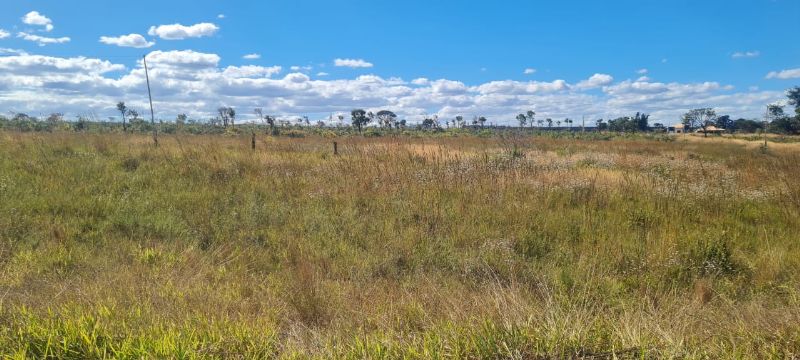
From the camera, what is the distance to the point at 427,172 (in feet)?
26.8

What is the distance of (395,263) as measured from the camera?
437 cm

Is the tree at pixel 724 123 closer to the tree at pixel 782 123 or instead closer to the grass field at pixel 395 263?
the tree at pixel 782 123

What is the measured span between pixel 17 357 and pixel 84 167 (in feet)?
26.3

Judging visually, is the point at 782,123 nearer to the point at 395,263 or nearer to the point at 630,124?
the point at 630,124

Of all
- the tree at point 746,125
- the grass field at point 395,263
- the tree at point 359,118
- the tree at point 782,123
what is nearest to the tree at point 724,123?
the tree at point 746,125

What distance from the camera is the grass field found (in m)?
2.43

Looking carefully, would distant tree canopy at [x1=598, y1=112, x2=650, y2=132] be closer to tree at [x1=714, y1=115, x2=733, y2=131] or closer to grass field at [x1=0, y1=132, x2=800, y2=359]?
tree at [x1=714, y1=115, x2=733, y2=131]

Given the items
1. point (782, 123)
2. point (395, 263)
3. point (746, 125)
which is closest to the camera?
point (395, 263)

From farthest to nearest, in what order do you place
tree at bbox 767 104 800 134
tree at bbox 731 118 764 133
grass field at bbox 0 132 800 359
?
1. tree at bbox 731 118 764 133
2. tree at bbox 767 104 800 134
3. grass field at bbox 0 132 800 359

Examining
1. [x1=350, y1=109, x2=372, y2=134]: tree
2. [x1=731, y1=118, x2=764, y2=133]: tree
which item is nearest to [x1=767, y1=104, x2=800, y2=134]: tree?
[x1=731, y1=118, x2=764, y2=133]: tree

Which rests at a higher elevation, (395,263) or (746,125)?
(746,125)

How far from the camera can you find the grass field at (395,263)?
2.43m

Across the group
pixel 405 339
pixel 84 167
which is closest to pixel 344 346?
pixel 405 339

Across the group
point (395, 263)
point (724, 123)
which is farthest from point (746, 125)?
point (395, 263)
